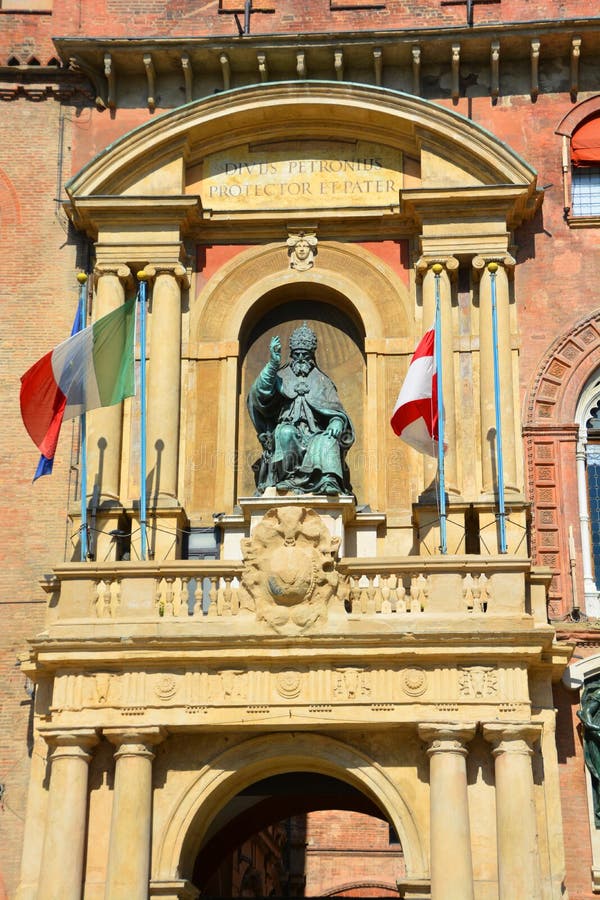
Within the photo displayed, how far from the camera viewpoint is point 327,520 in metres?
22.1

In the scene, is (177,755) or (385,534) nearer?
(177,755)

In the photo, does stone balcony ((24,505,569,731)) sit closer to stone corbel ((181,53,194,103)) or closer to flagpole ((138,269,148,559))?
flagpole ((138,269,148,559))

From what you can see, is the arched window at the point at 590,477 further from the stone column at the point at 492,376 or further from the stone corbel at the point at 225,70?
the stone corbel at the point at 225,70

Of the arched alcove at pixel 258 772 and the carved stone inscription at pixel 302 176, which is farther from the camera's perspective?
the carved stone inscription at pixel 302 176

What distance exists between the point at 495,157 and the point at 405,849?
10.0 m

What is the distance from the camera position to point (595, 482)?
23453 mm

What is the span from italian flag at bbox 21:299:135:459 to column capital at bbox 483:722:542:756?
6.74 metres

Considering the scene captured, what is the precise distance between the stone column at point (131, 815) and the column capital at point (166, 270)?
23.7 feet

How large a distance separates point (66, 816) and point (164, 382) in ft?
21.5

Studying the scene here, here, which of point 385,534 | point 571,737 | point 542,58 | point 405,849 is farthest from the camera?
point 542,58

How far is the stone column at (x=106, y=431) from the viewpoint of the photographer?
75.4ft

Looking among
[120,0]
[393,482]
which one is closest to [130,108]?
[120,0]

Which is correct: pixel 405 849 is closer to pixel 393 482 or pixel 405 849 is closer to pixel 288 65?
pixel 393 482

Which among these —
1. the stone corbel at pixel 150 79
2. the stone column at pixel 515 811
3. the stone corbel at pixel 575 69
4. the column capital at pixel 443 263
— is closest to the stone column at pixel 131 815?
the stone column at pixel 515 811
